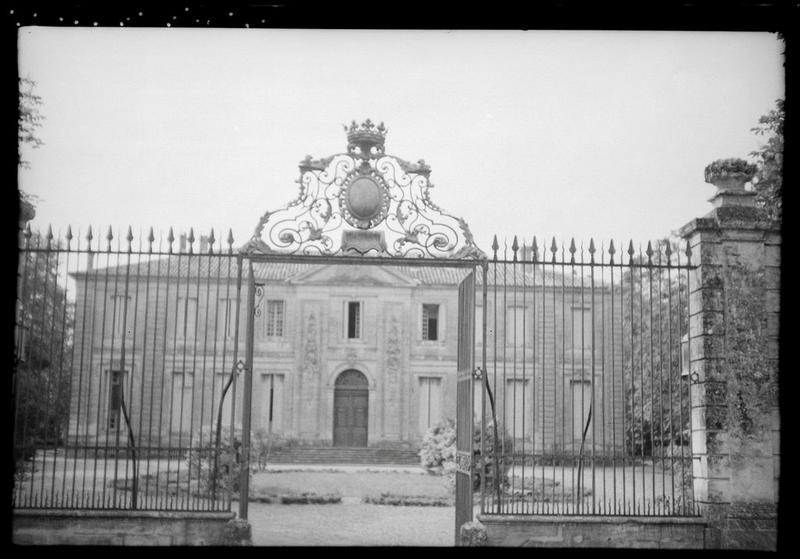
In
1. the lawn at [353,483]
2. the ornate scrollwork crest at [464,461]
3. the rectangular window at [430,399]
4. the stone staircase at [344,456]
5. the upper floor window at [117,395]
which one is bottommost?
the stone staircase at [344,456]

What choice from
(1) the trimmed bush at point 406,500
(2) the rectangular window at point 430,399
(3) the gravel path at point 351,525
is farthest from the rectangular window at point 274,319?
(3) the gravel path at point 351,525

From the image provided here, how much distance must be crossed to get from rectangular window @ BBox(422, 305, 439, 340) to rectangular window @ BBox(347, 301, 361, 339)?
215 cm

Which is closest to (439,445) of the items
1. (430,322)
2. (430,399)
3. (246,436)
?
(430,399)

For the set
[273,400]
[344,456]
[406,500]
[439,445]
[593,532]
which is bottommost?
[344,456]

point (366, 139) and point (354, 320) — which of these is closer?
point (366, 139)

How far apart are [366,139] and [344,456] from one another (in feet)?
56.4

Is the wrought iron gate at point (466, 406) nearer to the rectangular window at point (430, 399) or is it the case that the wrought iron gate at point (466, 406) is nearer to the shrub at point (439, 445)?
the shrub at point (439, 445)

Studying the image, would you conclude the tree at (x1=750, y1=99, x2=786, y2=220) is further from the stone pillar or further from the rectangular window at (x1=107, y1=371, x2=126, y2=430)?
the rectangular window at (x1=107, y1=371, x2=126, y2=430)

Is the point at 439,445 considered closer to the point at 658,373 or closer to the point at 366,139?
the point at 658,373

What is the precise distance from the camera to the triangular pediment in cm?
2494

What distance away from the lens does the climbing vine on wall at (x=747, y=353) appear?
764cm

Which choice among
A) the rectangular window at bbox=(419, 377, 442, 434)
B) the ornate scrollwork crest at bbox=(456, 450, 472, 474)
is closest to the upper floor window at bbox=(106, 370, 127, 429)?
the ornate scrollwork crest at bbox=(456, 450, 472, 474)

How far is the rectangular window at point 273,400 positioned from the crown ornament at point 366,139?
56.0 ft

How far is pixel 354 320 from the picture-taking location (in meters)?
26.0
